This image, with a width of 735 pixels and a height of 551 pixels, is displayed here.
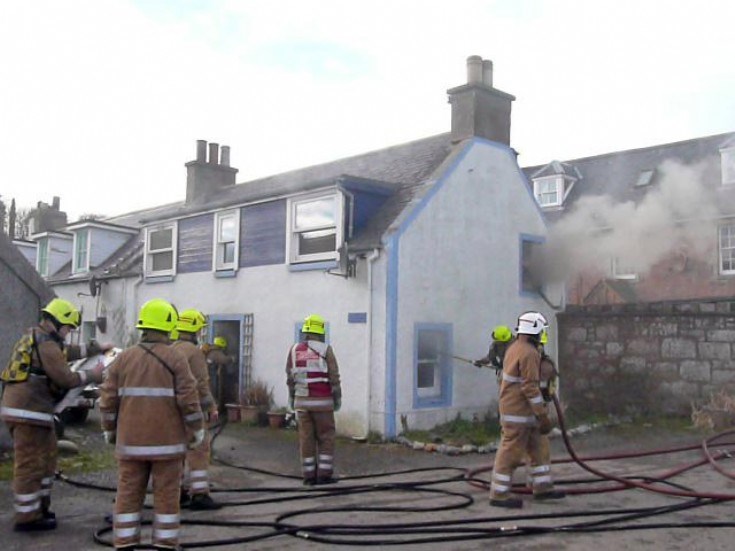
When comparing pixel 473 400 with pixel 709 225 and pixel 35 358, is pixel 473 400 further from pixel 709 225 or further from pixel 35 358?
pixel 709 225

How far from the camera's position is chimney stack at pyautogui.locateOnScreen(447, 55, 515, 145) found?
47.5ft

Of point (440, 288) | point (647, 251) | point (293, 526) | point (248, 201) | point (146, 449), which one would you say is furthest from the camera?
point (647, 251)

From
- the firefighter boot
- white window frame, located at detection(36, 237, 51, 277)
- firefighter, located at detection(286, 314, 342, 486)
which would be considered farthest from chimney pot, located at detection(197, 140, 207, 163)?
the firefighter boot

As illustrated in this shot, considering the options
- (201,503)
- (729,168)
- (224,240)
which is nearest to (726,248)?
(729,168)

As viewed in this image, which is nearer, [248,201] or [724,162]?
[248,201]

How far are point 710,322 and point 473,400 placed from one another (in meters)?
4.75

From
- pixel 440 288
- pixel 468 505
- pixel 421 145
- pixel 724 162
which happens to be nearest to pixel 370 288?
pixel 440 288

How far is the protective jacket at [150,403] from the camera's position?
17.7ft

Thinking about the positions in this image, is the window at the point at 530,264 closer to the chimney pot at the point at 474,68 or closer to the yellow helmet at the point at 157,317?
the chimney pot at the point at 474,68

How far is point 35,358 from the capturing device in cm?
669

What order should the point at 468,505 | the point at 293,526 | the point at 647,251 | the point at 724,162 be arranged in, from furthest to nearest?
1. the point at 724,162
2. the point at 647,251
3. the point at 468,505
4. the point at 293,526

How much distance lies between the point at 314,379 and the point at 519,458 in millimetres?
2712

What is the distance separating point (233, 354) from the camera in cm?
1568

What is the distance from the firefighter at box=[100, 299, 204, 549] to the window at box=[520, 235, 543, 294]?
1106 centimetres
